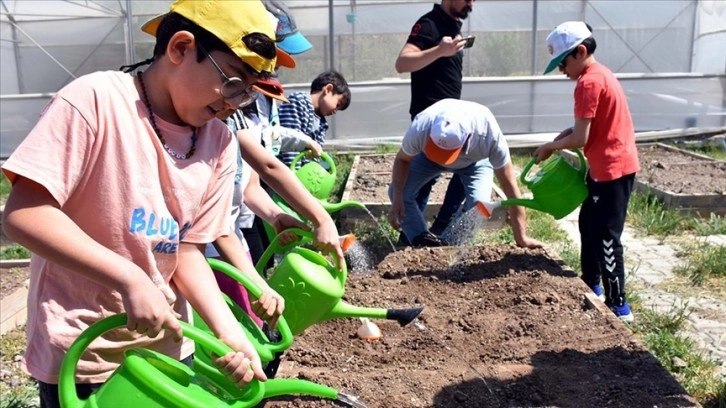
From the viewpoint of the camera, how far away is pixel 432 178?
15.8ft

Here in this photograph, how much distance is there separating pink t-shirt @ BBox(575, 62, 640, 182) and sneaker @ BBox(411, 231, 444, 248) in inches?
46.7

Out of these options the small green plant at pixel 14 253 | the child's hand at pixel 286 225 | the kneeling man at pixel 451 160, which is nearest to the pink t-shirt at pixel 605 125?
the kneeling man at pixel 451 160

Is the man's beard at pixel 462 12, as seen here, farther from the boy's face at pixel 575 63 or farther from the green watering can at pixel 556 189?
the green watering can at pixel 556 189

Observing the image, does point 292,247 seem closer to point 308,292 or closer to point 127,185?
point 308,292

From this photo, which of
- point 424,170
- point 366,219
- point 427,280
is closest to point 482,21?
point 366,219

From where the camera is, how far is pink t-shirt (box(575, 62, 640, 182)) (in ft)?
12.5

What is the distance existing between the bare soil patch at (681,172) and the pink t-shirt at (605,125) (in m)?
2.50

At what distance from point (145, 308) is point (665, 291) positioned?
3754mm

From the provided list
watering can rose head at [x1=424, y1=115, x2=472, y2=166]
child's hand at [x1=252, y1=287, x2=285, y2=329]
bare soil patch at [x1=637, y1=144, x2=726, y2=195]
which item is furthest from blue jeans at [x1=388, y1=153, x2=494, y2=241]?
child's hand at [x1=252, y1=287, x2=285, y2=329]

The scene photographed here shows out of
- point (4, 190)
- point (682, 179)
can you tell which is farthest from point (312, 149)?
point (4, 190)

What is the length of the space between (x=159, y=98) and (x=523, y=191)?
5547mm

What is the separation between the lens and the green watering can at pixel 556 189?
3910mm

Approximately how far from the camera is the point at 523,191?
6.72 metres

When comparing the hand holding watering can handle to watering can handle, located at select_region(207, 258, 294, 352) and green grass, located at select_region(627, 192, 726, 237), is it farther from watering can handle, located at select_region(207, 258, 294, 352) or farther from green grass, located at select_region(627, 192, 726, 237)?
green grass, located at select_region(627, 192, 726, 237)
